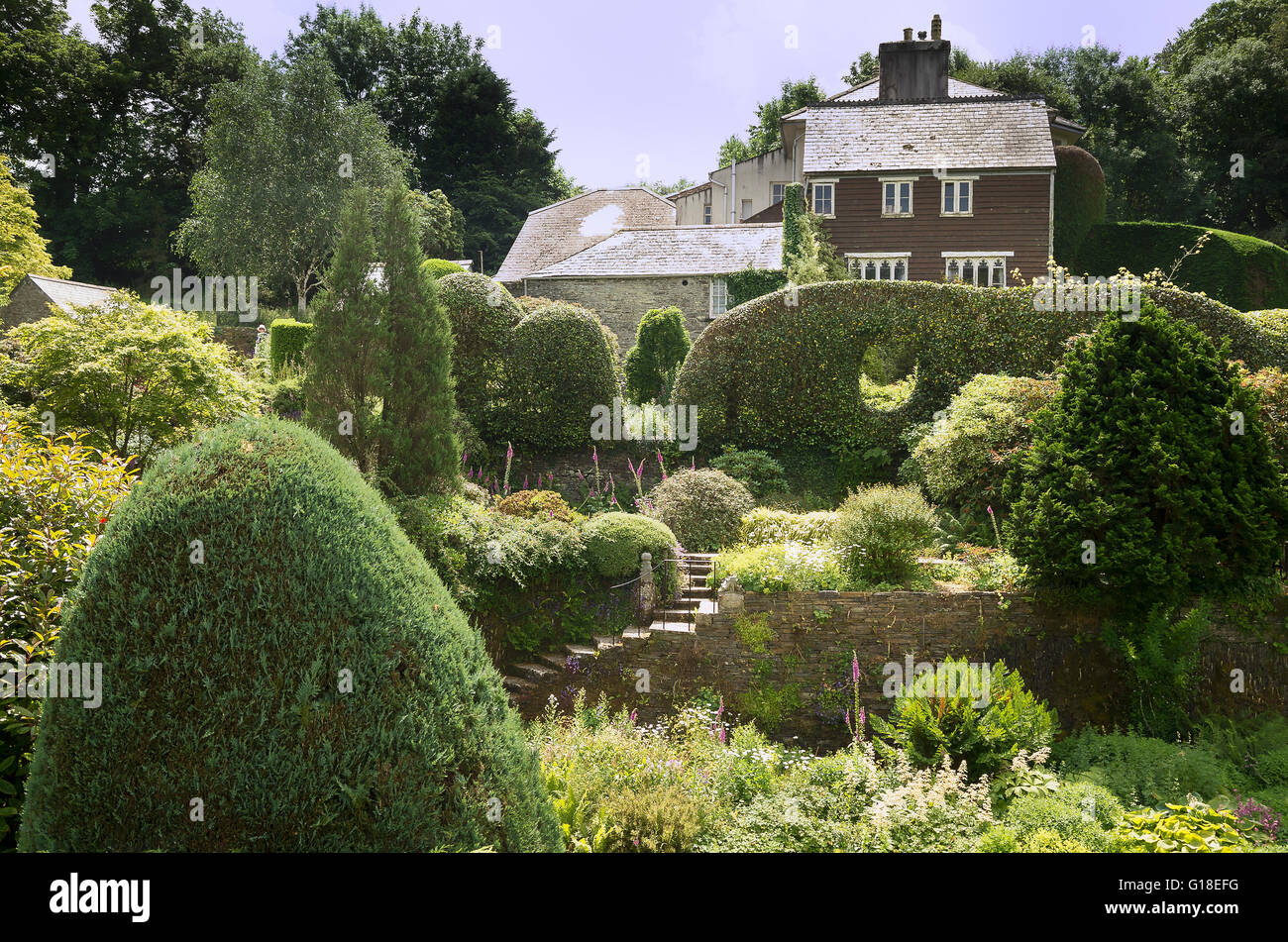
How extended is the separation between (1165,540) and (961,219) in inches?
817

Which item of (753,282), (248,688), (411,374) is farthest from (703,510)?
(753,282)

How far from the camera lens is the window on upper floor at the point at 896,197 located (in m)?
26.3

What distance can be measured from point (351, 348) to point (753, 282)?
18574 millimetres

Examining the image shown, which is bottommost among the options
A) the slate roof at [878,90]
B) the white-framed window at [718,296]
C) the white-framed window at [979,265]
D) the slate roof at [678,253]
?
the white-framed window at [718,296]

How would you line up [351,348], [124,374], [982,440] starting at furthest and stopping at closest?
[982,440] → [351,348] → [124,374]

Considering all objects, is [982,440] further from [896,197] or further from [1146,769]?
[896,197]

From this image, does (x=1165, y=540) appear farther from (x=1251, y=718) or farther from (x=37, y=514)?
(x=37, y=514)

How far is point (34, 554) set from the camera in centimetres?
478

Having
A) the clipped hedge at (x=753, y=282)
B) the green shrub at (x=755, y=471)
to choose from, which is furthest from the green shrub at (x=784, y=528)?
the clipped hedge at (x=753, y=282)

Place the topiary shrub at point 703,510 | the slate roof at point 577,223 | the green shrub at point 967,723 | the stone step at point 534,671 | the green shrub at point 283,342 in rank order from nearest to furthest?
the green shrub at point 967,723
the stone step at point 534,671
the topiary shrub at point 703,510
the green shrub at point 283,342
the slate roof at point 577,223

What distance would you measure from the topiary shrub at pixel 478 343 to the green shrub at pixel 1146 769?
12.3 m

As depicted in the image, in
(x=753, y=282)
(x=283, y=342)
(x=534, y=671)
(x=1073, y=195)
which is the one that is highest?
(x=1073, y=195)

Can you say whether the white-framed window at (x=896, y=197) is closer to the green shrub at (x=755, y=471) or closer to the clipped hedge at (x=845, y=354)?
the clipped hedge at (x=845, y=354)
